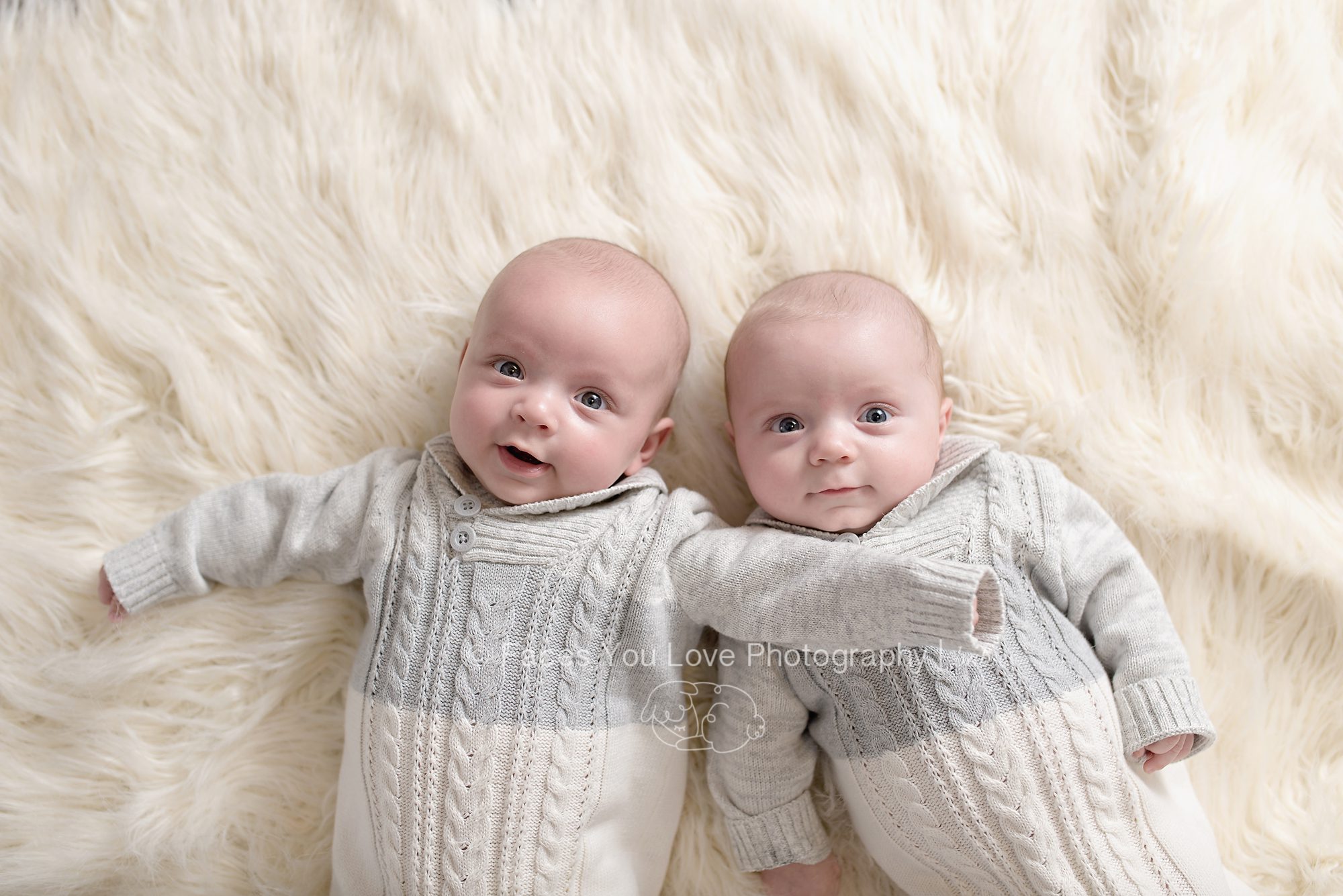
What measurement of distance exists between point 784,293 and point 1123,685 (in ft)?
2.57

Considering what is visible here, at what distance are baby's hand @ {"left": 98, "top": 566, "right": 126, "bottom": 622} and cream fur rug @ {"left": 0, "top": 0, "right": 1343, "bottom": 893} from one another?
3 cm

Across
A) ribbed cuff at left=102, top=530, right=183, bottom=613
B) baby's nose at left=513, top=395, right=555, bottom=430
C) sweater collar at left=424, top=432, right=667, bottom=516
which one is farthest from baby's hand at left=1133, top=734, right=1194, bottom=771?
ribbed cuff at left=102, top=530, right=183, bottom=613

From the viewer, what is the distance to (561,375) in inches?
57.2

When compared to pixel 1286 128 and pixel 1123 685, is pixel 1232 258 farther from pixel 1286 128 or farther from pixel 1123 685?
pixel 1123 685

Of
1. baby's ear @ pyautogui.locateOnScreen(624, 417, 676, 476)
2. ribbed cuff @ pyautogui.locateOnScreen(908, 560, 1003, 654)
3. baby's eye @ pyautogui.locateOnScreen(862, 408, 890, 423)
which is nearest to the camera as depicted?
ribbed cuff @ pyautogui.locateOnScreen(908, 560, 1003, 654)

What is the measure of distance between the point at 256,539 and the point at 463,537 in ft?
1.16

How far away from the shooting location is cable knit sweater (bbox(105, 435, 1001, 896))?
139cm

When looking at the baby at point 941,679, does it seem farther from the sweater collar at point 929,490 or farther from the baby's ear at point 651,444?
the baby's ear at point 651,444

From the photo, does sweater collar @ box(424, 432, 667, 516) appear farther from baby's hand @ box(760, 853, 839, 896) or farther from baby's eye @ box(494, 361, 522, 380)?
baby's hand @ box(760, 853, 839, 896)

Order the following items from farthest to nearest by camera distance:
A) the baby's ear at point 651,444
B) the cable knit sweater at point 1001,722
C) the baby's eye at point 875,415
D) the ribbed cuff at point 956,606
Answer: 1. the baby's ear at point 651,444
2. the baby's eye at point 875,415
3. the cable knit sweater at point 1001,722
4. the ribbed cuff at point 956,606

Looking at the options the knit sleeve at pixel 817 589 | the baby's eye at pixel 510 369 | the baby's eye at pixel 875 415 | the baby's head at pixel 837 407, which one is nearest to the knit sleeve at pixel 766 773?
the knit sleeve at pixel 817 589

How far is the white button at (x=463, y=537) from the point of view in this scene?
148 cm

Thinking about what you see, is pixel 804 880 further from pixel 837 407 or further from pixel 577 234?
pixel 577 234

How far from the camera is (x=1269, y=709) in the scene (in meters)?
1.54
